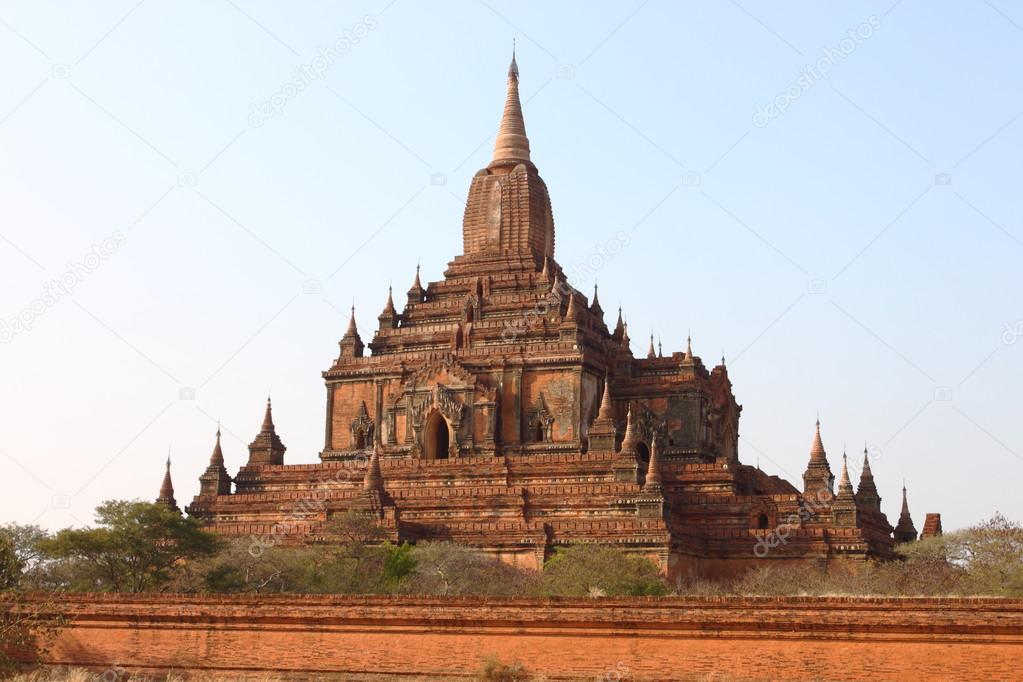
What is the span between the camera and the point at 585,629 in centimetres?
2150

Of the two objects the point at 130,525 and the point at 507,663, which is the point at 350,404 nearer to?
the point at 130,525

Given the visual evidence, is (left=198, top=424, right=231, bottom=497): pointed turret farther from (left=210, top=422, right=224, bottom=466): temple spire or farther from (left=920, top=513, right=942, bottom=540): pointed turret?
(left=920, top=513, right=942, bottom=540): pointed turret

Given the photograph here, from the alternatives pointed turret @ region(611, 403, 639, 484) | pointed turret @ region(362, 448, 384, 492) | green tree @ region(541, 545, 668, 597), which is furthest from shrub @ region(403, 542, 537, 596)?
pointed turret @ region(611, 403, 639, 484)

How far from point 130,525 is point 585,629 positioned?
1460cm

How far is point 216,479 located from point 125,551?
33.7 feet

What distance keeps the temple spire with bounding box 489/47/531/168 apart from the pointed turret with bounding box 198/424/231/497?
13265 millimetres

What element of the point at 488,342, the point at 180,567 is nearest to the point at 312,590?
the point at 180,567

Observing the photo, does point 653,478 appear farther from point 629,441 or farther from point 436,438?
point 436,438

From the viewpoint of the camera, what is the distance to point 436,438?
143 feet

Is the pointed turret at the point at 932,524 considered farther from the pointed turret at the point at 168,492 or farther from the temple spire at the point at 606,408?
the pointed turret at the point at 168,492

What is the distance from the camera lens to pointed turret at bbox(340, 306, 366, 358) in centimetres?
4625

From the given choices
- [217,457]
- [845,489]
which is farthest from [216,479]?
[845,489]

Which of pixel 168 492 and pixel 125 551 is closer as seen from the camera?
pixel 125 551

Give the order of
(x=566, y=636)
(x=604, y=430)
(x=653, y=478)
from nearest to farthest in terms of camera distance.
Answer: (x=566, y=636) < (x=653, y=478) < (x=604, y=430)
